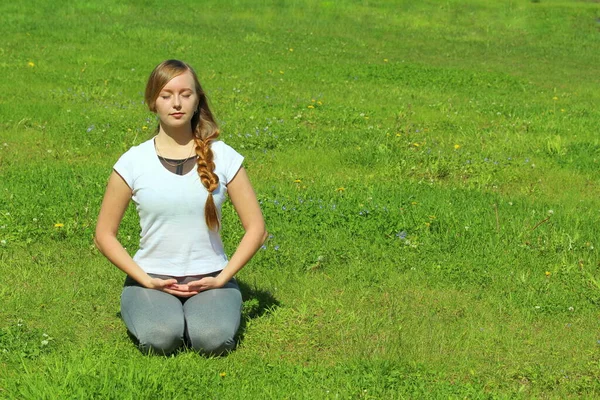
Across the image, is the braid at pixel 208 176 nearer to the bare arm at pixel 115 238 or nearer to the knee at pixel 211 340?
the bare arm at pixel 115 238

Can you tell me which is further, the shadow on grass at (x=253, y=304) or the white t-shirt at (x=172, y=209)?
the shadow on grass at (x=253, y=304)

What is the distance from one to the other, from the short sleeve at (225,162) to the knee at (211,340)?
2.80 ft

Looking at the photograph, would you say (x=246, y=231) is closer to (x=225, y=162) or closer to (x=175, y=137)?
(x=225, y=162)

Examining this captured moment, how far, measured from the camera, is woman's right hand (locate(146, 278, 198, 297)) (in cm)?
482

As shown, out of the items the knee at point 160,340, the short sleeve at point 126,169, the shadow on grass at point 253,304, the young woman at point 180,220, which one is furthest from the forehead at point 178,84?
the shadow on grass at point 253,304

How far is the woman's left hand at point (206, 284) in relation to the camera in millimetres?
4859

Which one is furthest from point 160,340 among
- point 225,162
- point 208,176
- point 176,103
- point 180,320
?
point 176,103

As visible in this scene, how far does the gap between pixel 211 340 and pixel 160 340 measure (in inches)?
10.8

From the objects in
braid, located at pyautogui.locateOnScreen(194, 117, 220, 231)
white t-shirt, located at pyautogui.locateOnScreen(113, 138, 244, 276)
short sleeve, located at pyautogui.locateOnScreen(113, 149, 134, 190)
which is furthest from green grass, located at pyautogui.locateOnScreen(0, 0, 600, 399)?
short sleeve, located at pyautogui.locateOnScreen(113, 149, 134, 190)

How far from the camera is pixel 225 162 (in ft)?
16.3

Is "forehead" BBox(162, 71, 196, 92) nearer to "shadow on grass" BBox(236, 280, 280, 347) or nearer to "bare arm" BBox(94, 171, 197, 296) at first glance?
"bare arm" BBox(94, 171, 197, 296)

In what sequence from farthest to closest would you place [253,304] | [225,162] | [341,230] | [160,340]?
[341,230] → [253,304] → [225,162] → [160,340]

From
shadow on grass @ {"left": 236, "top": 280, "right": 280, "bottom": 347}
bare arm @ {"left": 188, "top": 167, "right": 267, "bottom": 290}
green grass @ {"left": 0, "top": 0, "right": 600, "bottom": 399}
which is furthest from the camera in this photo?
shadow on grass @ {"left": 236, "top": 280, "right": 280, "bottom": 347}

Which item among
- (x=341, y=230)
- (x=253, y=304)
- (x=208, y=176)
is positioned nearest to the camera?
(x=208, y=176)
